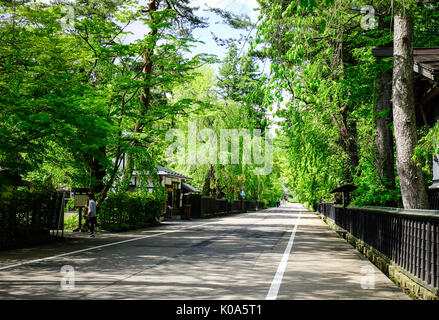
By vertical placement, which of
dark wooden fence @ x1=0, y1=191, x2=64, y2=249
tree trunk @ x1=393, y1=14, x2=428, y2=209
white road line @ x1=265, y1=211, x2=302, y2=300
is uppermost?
tree trunk @ x1=393, y1=14, x2=428, y2=209

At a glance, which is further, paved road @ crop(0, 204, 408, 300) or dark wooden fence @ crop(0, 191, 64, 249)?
dark wooden fence @ crop(0, 191, 64, 249)

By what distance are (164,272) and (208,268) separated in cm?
113

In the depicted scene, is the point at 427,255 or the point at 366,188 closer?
the point at 427,255

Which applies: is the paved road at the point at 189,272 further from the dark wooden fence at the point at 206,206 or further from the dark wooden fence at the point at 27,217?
the dark wooden fence at the point at 206,206

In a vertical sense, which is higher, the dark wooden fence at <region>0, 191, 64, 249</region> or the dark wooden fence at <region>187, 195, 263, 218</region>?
the dark wooden fence at <region>0, 191, 64, 249</region>

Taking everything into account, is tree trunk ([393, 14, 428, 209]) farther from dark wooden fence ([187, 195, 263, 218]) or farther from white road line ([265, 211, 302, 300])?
dark wooden fence ([187, 195, 263, 218])

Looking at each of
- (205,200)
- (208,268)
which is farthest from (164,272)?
(205,200)

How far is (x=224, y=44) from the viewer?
16.2 metres

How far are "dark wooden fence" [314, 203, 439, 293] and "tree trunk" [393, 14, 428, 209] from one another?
0.77m

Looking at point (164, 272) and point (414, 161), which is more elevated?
point (414, 161)

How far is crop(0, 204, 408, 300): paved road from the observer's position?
23.1 ft

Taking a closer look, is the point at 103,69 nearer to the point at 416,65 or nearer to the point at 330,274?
the point at 416,65

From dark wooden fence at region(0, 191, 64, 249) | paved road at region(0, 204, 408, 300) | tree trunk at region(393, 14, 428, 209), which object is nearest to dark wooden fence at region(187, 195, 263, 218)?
dark wooden fence at region(0, 191, 64, 249)

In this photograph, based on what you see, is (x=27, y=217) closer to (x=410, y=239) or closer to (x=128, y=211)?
(x=128, y=211)
